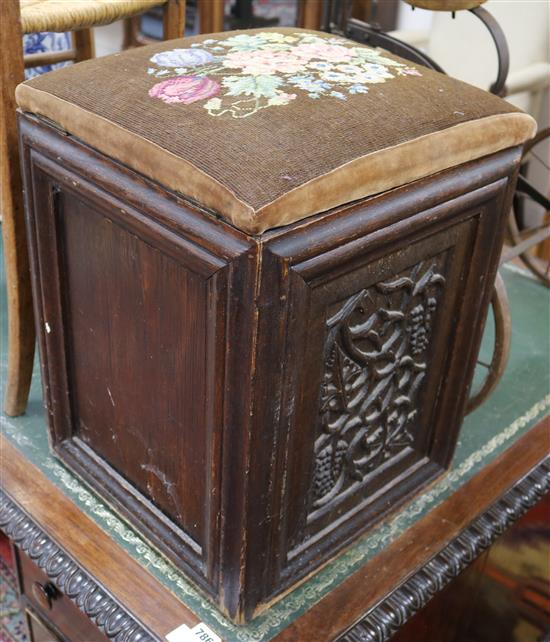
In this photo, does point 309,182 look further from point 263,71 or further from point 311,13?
point 311,13

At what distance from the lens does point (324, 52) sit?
0.81 metres

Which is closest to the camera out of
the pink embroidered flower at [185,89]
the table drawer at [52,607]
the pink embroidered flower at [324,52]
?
the pink embroidered flower at [185,89]

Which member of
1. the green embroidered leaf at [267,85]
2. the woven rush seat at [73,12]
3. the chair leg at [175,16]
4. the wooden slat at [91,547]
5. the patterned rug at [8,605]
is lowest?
the patterned rug at [8,605]

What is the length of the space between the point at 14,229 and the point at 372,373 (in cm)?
45

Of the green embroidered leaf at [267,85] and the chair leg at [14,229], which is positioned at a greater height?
the green embroidered leaf at [267,85]

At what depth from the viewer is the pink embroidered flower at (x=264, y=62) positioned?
731 millimetres

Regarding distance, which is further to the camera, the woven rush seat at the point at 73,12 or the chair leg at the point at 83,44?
the chair leg at the point at 83,44

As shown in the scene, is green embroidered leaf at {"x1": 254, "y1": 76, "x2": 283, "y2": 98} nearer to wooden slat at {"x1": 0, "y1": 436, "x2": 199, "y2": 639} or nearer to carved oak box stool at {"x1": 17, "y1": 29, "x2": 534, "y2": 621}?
carved oak box stool at {"x1": 17, "y1": 29, "x2": 534, "y2": 621}

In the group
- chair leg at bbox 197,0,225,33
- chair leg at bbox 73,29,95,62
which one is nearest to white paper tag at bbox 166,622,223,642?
chair leg at bbox 73,29,95,62

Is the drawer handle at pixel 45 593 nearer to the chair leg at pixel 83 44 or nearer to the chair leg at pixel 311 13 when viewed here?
the chair leg at pixel 83 44

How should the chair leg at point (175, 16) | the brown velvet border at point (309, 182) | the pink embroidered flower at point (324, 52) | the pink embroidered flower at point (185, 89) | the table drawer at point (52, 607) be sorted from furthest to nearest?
the chair leg at point (175, 16)
the table drawer at point (52, 607)
the pink embroidered flower at point (324, 52)
the pink embroidered flower at point (185, 89)
the brown velvet border at point (309, 182)

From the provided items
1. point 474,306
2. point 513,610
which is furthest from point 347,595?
point 513,610

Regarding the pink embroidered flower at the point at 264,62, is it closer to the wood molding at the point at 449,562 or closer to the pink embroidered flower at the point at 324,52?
the pink embroidered flower at the point at 324,52

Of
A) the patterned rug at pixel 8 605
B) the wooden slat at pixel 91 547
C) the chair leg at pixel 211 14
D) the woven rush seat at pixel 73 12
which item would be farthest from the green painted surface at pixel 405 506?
the chair leg at pixel 211 14
